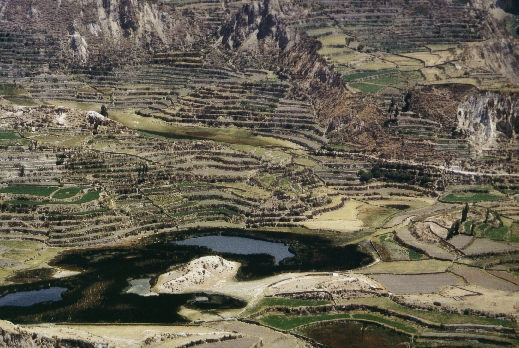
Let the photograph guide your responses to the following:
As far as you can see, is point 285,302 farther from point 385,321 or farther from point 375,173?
point 375,173

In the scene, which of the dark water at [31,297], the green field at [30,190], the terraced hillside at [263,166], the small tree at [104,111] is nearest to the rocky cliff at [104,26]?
the terraced hillside at [263,166]

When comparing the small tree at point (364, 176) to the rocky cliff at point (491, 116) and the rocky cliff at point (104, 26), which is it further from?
the rocky cliff at point (104, 26)

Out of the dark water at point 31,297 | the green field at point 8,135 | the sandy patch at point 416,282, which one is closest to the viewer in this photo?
the dark water at point 31,297

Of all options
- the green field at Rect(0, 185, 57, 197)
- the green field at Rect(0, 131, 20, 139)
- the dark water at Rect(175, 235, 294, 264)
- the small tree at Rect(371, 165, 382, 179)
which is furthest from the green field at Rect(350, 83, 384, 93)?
the green field at Rect(0, 185, 57, 197)

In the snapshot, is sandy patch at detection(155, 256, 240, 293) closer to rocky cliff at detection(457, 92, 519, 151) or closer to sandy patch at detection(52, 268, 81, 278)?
sandy patch at detection(52, 268, 81, 278)

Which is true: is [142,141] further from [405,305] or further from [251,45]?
[405,305]

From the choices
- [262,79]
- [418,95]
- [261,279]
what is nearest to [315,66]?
[262,79]
